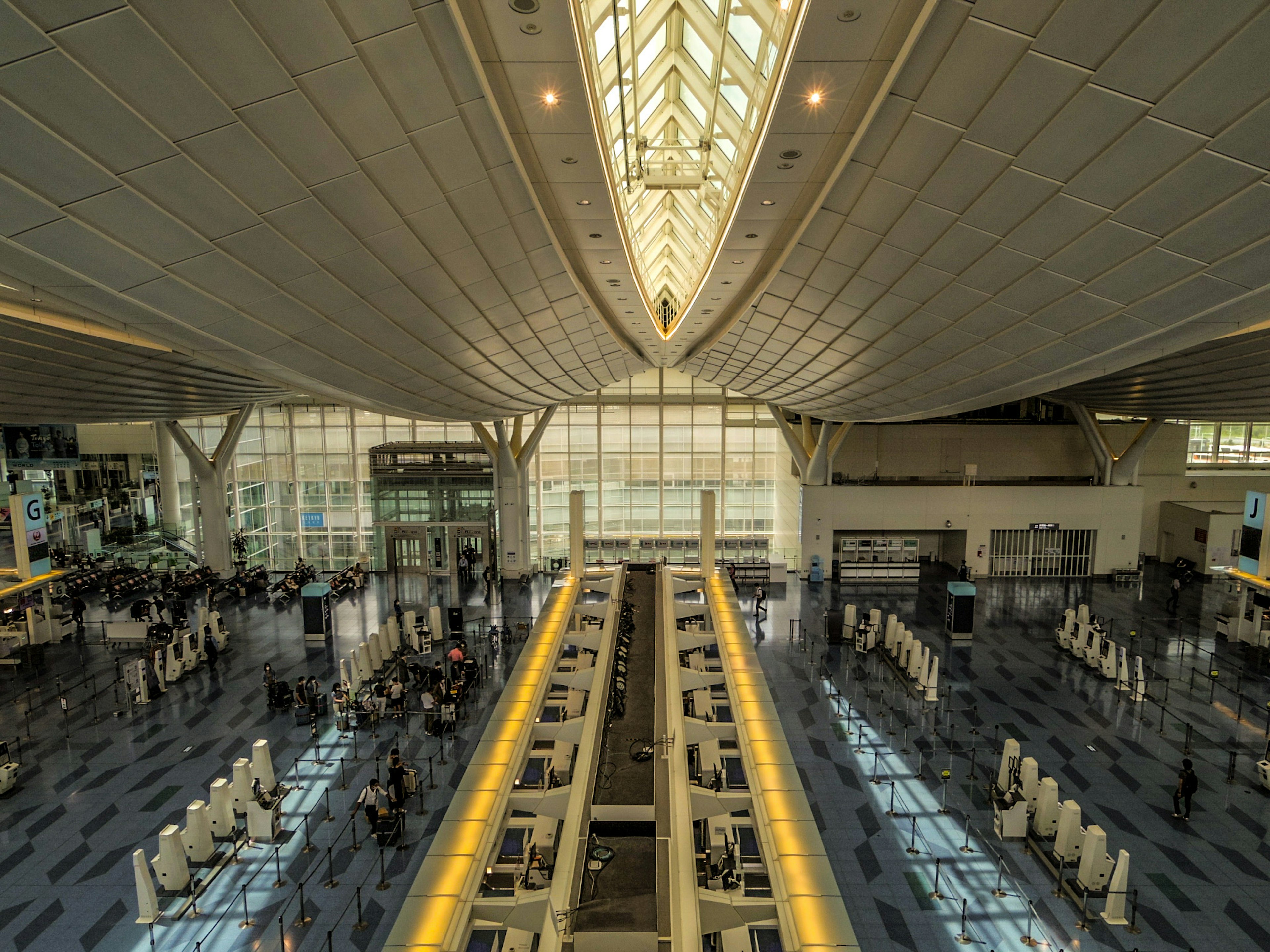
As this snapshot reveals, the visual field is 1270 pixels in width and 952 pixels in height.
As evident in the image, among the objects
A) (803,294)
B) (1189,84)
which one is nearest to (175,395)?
(803,294)

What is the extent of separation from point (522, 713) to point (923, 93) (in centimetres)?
725

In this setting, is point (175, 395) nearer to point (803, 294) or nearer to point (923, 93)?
point (803, 294)

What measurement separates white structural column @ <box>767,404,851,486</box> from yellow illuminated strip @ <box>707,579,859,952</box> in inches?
629

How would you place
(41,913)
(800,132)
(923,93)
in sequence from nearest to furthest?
1. (923,93)
2. (800,132)
3. (41,913)

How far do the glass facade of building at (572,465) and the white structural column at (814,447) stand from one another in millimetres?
2434

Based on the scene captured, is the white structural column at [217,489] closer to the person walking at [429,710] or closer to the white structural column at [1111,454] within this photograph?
the person walking at [429,710]

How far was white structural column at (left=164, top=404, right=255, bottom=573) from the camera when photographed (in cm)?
2417

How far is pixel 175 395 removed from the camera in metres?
18.5

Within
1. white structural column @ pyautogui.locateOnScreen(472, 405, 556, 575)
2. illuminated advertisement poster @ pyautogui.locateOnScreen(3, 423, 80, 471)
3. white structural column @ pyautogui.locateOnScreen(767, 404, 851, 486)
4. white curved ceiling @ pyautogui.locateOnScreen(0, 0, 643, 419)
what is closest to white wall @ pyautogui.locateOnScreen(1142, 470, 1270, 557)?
white structural column @ pyautogui.locateOnScreen(767, 404, 851, 486)

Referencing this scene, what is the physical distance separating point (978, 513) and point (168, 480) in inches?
1282

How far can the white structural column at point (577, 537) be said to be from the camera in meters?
17.1

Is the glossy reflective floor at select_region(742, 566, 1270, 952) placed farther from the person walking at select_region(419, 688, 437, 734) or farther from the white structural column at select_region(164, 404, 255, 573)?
the white structural column at select_region(164, 404, 255, 573)

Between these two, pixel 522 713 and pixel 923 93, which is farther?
pixel 522 713

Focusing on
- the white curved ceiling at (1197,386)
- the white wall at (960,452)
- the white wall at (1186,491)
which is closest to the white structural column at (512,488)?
the white wall at (960,452)
